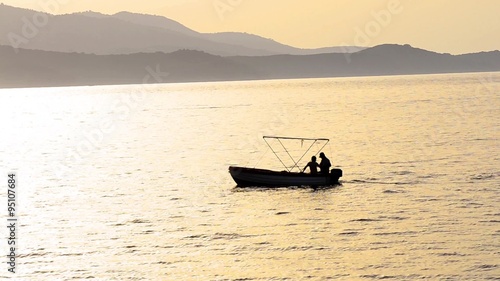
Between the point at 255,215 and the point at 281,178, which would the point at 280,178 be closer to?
the point at 281,178

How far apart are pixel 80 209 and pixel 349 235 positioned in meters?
18.1

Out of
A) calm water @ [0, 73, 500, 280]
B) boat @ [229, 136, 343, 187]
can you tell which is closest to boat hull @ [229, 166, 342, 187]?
boat @ [229, 136, 343, 187]

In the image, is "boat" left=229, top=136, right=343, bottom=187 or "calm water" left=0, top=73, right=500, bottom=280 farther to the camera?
"boat" left=229, top=136, right=343, bottom=187

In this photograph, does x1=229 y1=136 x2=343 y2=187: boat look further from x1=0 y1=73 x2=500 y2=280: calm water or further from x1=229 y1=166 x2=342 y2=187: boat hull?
x1=0 y1=73 x2=500 y2=280: calm water

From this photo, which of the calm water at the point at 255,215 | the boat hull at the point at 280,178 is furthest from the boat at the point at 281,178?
the calm water at the point at 255,215

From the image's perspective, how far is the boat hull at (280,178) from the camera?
53406mm

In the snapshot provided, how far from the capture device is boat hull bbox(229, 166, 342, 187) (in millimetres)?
53406

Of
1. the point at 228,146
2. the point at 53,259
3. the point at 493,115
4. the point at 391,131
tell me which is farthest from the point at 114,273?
the point at 493,115

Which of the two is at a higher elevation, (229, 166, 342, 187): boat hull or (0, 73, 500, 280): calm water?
(229, 166, 342, 187): boat hull

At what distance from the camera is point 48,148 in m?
101

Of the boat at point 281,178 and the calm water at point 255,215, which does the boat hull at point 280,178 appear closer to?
the boat at point 281,178

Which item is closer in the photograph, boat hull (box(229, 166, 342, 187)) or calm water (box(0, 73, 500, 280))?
calm water (box(0, 73, 500, 280))

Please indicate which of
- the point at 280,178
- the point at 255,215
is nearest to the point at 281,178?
the point at 280,178

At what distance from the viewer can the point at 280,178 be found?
5347 centimetres
